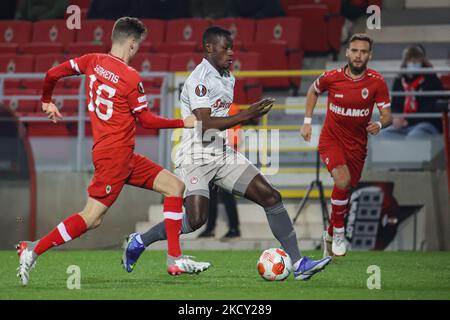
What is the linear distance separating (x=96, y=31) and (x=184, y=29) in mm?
1411

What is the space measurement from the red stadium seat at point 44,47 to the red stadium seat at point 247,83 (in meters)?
3.17

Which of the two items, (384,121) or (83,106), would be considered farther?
(83,106)

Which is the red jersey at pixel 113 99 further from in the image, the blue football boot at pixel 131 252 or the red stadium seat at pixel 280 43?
the red stadium seat at pixel 280 43

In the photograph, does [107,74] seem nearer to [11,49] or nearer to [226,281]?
[226,281]

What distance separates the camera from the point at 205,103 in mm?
8906

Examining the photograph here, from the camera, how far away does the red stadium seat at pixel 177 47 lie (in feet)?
57.0

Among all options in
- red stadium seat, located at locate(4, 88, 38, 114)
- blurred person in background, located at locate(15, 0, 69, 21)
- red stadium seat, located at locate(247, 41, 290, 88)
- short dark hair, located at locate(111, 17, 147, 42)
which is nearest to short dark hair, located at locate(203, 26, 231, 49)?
short dark hair, located at locate(111, 17, 147, 42)

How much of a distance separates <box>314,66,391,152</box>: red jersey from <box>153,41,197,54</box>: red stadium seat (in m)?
6.52

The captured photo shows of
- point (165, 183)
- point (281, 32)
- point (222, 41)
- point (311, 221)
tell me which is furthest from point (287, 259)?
point (281, 32)

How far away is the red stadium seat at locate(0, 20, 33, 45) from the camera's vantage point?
61.4 ft

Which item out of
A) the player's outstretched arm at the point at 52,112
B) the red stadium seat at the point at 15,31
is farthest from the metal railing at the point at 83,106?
the player's outstretched arm at the point at 52,112

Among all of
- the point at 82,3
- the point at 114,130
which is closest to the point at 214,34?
the point at 114,130

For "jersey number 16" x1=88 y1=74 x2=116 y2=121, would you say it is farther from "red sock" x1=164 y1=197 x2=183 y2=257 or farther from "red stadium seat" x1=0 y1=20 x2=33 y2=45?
"red stadium seat" x1=0 y1=20 x2=33 y2=45

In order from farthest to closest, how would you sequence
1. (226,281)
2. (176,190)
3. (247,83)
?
1. (247,83)
2. (226,281)
3. (176,190)
